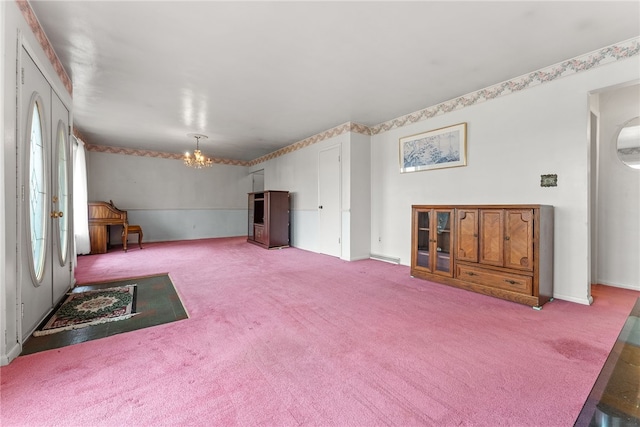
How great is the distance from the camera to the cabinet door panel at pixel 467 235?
10.8ft

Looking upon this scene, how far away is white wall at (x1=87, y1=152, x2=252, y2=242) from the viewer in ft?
24.1

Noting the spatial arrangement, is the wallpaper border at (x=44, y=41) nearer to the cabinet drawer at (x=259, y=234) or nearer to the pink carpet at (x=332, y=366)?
the pink carpet at (x=332, y=366)

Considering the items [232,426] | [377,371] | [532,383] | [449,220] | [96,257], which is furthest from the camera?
[96,257]

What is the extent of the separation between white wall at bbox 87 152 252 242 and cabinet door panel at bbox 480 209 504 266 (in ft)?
25.5

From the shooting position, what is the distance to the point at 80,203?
18.2ft

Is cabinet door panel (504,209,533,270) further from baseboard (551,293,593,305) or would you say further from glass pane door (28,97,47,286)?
glass pane door (28,97,47,286)

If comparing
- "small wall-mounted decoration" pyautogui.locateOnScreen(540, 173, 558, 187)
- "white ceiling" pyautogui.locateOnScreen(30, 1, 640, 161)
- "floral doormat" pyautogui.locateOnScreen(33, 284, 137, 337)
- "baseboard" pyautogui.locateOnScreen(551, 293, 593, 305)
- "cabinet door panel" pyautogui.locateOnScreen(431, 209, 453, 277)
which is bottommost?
"baseboard" pyautogui.locateOnScreen(551, 293, 593, 305)

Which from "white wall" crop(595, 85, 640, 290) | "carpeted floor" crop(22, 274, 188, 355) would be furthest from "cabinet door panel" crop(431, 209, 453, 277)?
"carpeted floor" crop(22, 274, 188, 355)

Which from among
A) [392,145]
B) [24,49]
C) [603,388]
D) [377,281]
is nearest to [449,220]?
[377,281]

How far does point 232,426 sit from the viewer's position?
1.27m

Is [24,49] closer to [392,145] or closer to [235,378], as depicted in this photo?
[235,378]

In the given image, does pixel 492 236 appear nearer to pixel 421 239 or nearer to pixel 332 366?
pixel 421 239

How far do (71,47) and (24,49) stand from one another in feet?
2.81

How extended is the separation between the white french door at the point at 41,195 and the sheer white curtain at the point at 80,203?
9.18ft
